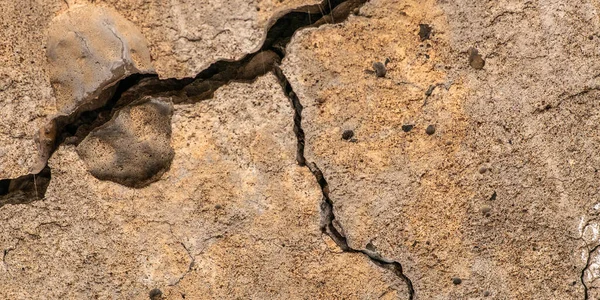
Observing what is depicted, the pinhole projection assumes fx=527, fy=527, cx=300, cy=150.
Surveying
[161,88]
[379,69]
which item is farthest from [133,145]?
[379,69]

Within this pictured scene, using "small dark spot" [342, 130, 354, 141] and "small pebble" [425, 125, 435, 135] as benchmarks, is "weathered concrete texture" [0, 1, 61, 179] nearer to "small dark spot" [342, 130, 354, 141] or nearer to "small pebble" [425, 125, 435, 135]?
"small dark spot" [342, 130, 354, 141]

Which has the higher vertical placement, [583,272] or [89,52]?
[89,52]

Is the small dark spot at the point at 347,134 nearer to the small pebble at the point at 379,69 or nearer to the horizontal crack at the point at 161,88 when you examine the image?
the small pebble at the point at 379,69

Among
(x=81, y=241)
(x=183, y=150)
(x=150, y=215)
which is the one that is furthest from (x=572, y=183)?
(x=81, y=241)

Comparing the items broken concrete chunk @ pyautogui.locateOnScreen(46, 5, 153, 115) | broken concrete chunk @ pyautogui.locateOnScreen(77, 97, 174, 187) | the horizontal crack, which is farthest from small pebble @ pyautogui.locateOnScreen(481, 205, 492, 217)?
broken concrete chunk @ pyautogui.locateOnScreen(46, 5, 153, 115)

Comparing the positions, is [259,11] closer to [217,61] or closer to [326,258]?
[217,61]

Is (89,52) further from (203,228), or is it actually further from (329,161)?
(329,161)

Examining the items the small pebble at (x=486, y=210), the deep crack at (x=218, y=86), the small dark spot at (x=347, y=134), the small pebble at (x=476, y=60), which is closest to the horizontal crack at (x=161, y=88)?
the deep crack at (x=218, y=86)
